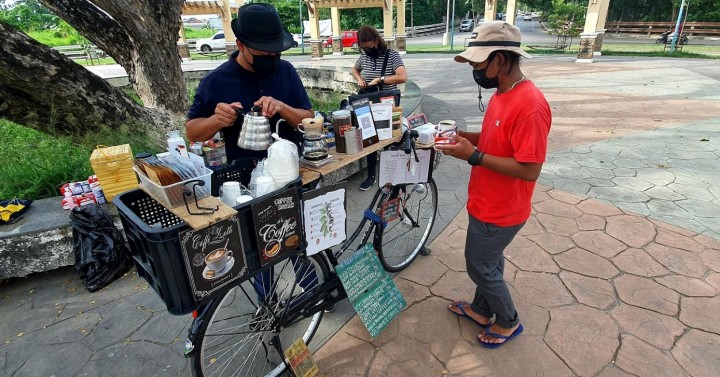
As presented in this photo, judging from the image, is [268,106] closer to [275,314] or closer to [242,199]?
[242,199]

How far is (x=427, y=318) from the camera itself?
266 cm

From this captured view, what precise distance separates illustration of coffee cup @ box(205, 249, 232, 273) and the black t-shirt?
824 mm

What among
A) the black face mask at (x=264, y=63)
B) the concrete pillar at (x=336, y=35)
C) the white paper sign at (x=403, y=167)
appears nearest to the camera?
the black face mask at (x=264, y=63)

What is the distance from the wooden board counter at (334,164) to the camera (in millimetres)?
1889

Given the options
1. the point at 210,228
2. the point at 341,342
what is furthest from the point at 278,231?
the point at 341,342

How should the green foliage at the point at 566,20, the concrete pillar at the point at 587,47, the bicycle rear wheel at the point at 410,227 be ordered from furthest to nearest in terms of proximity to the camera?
the green foliage at the point at 566,20
the concrete pillar at the point at 587,47
the bicycle rear wheel at the point at 410,227

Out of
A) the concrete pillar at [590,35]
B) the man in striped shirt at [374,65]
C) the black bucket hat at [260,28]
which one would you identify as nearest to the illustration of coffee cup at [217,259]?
the black bucket hat at [260,28]

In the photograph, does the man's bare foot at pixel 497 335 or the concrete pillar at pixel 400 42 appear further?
the concrete pillar at pixel 400 42

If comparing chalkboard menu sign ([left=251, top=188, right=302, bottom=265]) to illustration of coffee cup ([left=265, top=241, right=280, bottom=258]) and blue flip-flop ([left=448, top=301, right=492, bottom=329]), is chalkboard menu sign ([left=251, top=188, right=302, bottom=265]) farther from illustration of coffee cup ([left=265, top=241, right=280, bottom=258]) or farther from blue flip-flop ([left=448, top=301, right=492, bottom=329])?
blue flip-flop ([left=448, top=301, right=492, bottom=329])

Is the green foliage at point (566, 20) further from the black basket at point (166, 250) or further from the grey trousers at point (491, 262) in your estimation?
the black basket at point (166, 250)

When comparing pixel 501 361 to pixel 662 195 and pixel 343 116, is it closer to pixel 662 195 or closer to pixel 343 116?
pixel 343 116

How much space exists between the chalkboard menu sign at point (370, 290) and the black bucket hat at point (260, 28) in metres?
1.30

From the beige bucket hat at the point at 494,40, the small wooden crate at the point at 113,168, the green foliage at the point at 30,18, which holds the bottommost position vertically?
the small wooden crate at the point at 113,168

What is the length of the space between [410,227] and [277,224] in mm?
1692
